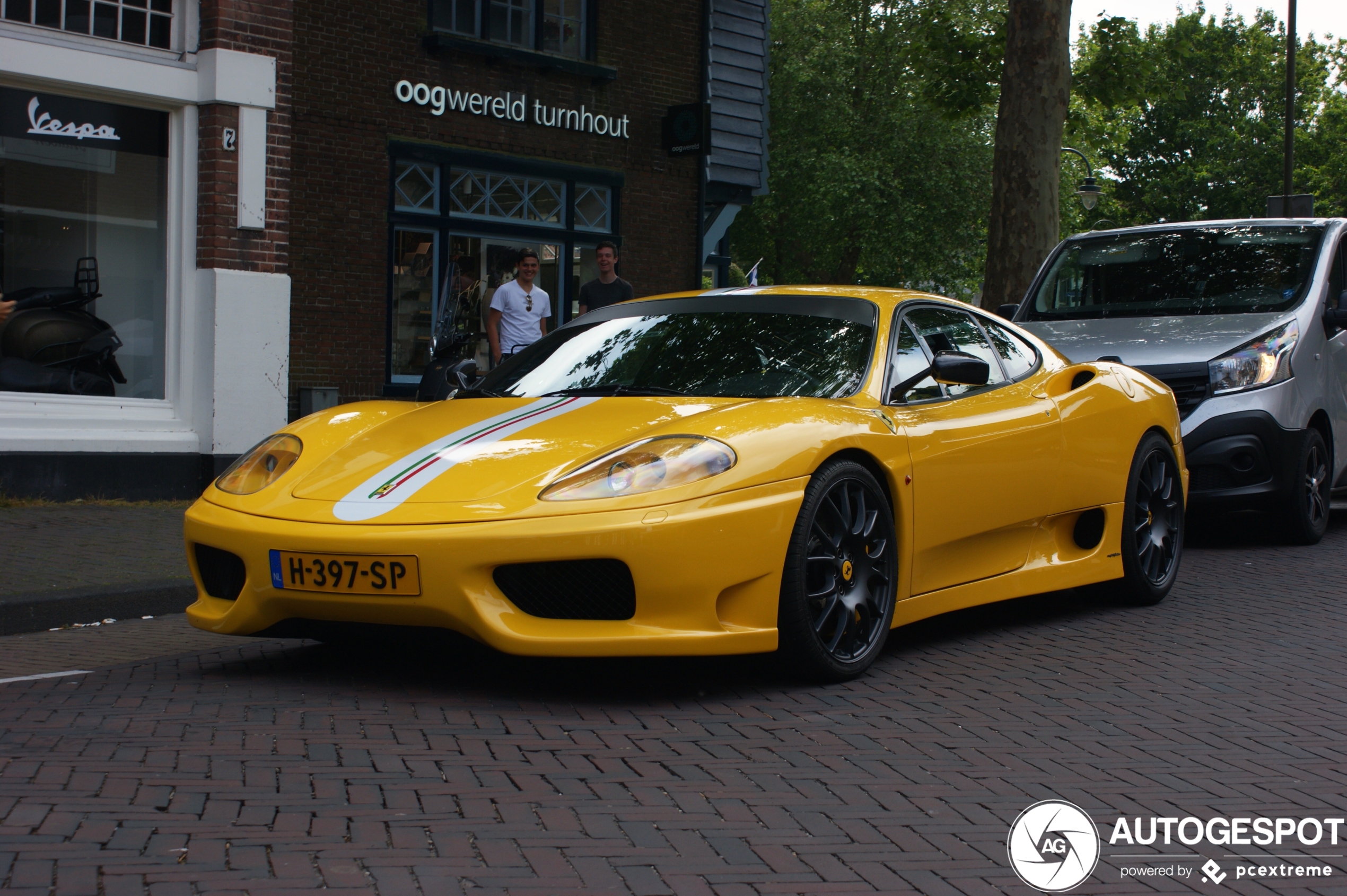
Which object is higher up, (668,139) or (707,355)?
(668,139)

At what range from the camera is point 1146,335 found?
905 cm

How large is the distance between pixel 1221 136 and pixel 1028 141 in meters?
46.6

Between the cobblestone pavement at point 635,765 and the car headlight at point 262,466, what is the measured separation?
2.07ft

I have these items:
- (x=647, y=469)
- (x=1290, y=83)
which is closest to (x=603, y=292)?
(x=647, y=469)

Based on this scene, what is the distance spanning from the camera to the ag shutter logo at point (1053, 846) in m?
2.98

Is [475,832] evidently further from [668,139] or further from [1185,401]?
[668,139]

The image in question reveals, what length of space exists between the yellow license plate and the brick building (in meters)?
6.70

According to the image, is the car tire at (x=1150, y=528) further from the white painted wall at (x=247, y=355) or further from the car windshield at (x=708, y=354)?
the white painted wall at (x=247, y=355)

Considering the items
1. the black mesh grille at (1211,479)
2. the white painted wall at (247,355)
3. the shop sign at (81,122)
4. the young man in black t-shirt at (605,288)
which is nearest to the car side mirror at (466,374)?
the black mesh grille at (1211,479)

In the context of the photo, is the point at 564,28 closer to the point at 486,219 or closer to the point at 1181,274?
the point at 486,219

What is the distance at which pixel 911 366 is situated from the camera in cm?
548

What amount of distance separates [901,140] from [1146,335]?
3589cm

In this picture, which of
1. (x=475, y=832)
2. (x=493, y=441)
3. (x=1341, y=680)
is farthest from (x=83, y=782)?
(x=1341, y=680)

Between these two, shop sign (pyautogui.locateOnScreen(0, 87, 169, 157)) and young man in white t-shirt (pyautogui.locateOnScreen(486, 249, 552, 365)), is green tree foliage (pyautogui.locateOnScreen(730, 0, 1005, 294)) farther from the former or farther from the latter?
shop sign (pyautogui.locateOnScreen(0, 87, 169, 157))
